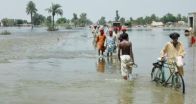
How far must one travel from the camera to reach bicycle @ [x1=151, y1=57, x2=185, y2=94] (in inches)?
511

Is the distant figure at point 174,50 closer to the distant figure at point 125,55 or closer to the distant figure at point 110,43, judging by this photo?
the distant figure at point 125,55

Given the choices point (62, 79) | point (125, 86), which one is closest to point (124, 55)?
point (125, 86)

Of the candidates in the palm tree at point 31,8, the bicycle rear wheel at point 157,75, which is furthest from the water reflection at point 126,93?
the palm tree at point 31,8

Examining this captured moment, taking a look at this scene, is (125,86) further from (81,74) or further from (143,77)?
(81,74)

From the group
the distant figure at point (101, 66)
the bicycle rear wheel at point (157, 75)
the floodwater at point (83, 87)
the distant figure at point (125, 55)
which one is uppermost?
the distant figure at point (125, 55)

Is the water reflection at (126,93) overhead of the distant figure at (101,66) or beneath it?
overhead

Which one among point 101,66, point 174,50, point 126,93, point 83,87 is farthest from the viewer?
point 101,66

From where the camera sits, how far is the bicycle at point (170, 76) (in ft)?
42.6

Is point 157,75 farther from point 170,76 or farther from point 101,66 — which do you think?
point 101,66

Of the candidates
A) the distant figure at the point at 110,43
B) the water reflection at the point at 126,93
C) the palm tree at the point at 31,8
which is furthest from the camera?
the palm tree at the point at 31,8

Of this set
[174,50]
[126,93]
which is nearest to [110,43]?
[174,50]

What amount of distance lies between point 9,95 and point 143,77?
5.59 metres

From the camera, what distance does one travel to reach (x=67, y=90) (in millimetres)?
13281

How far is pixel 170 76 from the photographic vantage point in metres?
13.5
